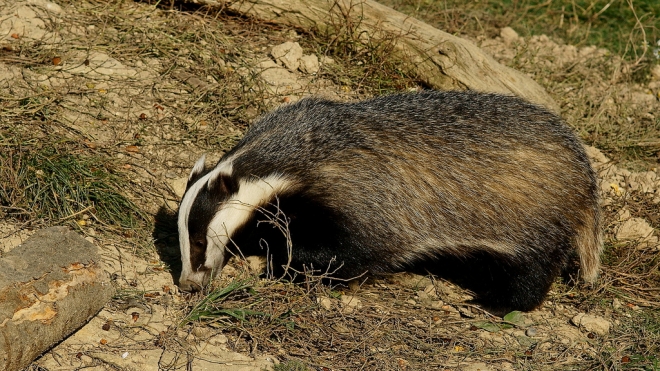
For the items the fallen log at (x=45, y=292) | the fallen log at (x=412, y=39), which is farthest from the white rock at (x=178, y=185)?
the fallen log at (x=412, y=39)

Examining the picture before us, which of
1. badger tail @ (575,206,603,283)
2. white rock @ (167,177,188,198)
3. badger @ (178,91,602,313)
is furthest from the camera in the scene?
white rock @ (167,177,188,198)

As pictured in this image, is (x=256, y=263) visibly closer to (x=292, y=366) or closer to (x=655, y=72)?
(x=292, y=366)

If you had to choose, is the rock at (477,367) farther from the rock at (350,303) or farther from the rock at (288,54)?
the rock at (288,54)

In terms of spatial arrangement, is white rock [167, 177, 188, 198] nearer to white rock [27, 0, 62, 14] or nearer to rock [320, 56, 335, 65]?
rock [320, 56, 335, 65]

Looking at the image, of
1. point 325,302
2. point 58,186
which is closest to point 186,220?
point 325,302

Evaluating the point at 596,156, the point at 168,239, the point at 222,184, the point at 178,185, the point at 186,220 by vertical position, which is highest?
the point at 596,156

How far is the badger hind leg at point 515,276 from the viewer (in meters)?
5.27

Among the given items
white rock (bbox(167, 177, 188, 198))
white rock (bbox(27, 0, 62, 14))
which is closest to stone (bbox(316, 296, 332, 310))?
white rock (bbox(167, 177, 188, 198))

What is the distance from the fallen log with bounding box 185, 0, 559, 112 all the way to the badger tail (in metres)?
1.94

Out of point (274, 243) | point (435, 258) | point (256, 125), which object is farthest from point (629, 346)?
point (256, 125)

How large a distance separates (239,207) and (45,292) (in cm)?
132

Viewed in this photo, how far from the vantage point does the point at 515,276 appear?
536 centimetres

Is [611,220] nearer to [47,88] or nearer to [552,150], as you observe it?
[552,150]

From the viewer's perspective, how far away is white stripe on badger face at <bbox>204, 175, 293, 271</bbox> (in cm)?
495
